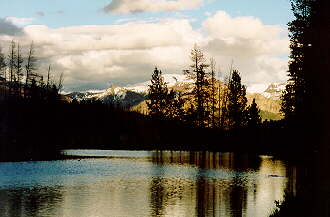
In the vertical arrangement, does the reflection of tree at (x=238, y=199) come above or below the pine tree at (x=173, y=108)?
below

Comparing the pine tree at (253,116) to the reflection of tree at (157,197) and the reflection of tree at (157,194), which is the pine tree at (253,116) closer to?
the reflection of tree at (157,194)

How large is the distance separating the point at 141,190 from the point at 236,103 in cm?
6852

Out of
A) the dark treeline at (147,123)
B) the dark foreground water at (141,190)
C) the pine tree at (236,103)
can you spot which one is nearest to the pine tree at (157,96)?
the dark treeline at (147,123)

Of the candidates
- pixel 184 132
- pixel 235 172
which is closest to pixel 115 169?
pixel 235 172

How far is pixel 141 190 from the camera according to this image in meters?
37.2

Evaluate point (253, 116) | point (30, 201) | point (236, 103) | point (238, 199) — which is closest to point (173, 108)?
point (236, 103)

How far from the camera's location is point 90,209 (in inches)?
1140

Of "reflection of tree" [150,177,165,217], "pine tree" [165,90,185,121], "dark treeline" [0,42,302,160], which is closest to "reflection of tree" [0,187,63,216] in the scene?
"reflection of tree" [150,177,165,217]

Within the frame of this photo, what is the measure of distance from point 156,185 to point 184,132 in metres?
57.2

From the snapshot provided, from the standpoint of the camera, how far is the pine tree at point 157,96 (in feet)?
389

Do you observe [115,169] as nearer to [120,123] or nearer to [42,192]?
[42,192]

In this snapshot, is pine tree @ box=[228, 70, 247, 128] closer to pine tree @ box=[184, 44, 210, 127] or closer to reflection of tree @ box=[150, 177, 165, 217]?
pine tree @ box=[184, 44, 210, 127]

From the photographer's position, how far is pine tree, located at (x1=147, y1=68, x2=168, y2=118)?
389ft

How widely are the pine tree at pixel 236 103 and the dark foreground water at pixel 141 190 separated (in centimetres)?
4631
